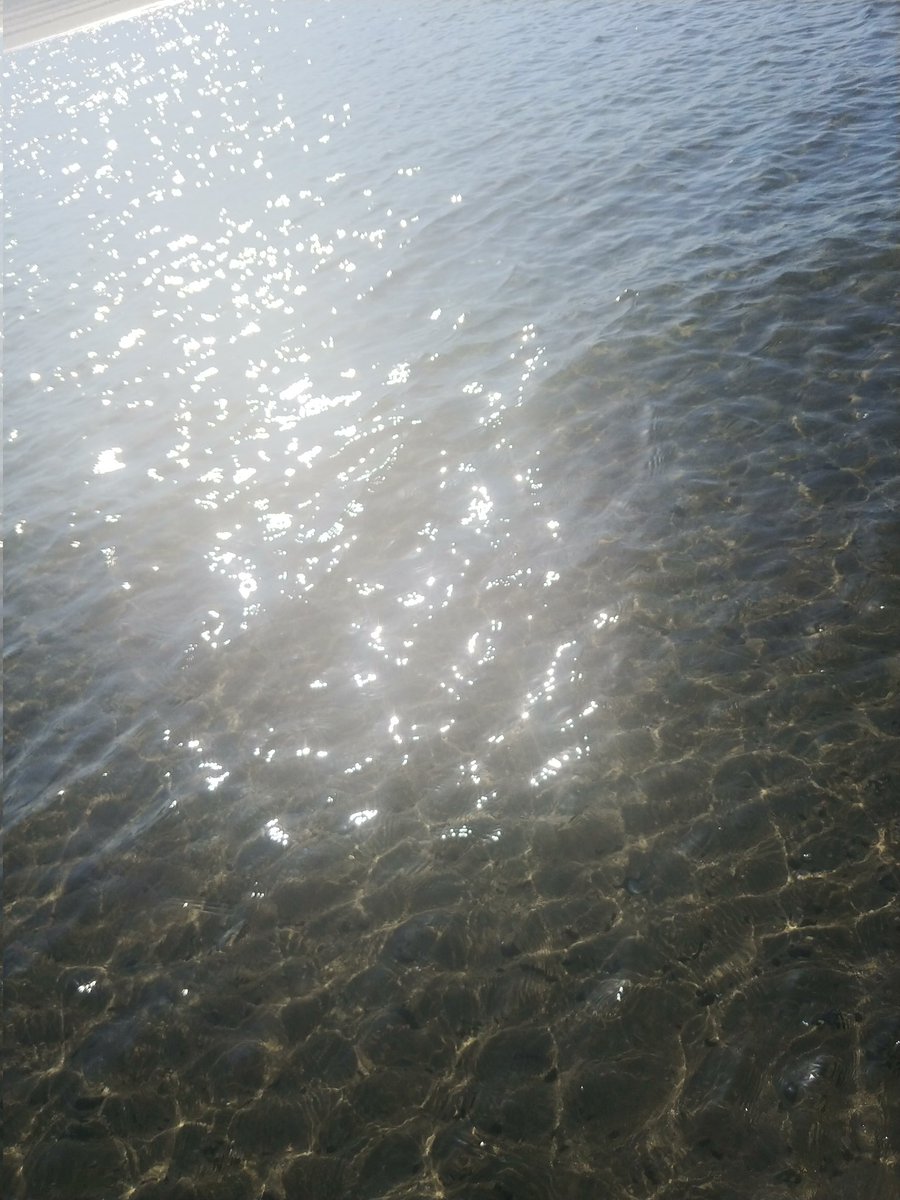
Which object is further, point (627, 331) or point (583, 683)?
point (627, 331)

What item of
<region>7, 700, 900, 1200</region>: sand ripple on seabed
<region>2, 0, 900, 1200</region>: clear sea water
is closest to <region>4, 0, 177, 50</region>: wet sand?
<region>2, 0, 900, 1200</region>: clear sea water

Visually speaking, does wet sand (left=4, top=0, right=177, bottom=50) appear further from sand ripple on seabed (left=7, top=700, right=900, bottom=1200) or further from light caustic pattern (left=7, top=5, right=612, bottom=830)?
sand ripple on seabed (left=7, top=700, right=900, bottom=1200)

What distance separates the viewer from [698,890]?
29.5 ft

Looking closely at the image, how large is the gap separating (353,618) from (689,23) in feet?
99.4

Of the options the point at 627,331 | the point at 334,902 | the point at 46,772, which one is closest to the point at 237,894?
the point at 334,902

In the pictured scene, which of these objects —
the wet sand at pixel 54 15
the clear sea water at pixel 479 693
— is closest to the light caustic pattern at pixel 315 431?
the clear sea water at pixel 479 693

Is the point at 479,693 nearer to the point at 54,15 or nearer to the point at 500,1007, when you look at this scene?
the point at 500,1007

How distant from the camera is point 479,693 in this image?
11.5 meters

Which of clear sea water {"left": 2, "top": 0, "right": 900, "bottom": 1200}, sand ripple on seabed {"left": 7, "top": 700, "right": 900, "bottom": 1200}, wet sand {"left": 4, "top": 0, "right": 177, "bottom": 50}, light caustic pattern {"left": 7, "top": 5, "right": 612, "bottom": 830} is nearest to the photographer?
sand ripple on seabed {"left": 7, "top": 700, "right": 900, "bottom": 1200}

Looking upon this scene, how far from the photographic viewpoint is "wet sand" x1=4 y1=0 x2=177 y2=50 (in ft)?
191

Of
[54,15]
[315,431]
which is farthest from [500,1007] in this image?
[54,15]

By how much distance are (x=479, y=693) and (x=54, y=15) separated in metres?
70.8

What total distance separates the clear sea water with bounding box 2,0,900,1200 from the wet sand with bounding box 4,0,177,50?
153 ft

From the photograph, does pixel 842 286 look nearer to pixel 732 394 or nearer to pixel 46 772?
pixel 732 394
